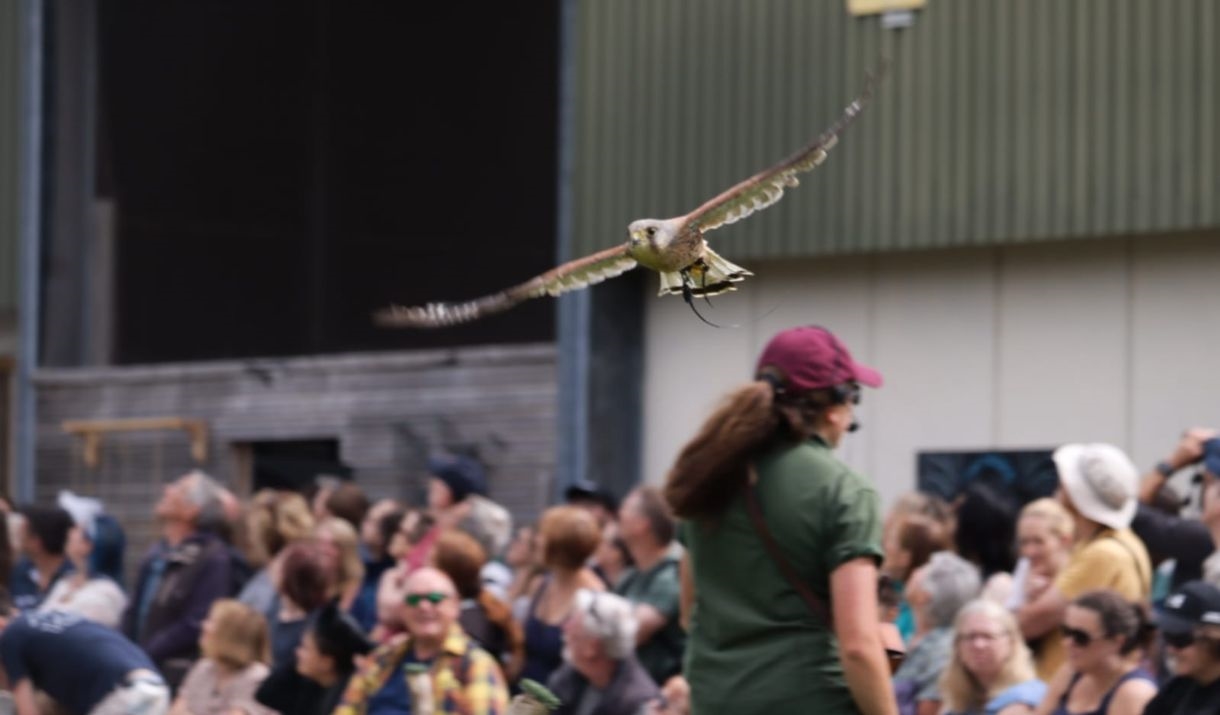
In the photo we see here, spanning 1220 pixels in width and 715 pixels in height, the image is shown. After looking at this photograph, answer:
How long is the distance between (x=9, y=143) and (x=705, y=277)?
1583 cm

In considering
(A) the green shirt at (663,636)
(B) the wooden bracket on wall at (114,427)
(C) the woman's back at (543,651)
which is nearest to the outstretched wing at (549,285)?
(A) the green shirt at (663,636)

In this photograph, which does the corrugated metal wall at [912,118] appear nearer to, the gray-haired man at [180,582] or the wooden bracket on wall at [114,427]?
the gray-haired man at [180,582]

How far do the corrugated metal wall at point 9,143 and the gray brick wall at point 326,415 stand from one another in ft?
2.86

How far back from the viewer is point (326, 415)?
53.4 ft

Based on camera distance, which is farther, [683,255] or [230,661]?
[230,661]

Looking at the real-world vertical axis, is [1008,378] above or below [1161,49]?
below

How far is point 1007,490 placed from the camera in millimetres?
11438

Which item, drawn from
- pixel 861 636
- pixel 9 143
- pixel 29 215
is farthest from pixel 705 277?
pixel 9 143

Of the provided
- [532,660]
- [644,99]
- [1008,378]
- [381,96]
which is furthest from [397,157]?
[532,660]

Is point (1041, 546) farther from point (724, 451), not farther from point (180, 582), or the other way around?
point (180, 582)

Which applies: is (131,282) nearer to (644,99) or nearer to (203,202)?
(203,202)

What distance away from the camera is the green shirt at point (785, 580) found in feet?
15.4

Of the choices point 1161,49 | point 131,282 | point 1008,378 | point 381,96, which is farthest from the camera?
point 381,96

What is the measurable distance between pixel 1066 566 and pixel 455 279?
16.0 metres
